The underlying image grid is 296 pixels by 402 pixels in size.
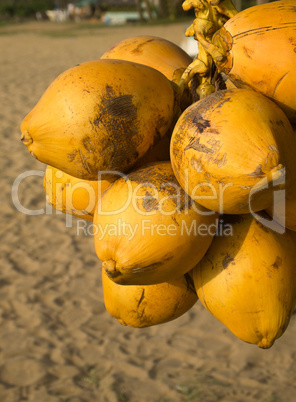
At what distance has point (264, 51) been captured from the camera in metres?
1.06

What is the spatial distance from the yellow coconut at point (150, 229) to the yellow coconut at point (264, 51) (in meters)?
0.27

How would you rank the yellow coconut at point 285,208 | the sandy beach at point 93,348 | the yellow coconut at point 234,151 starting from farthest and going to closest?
the sandy beach at point 93,348, the yellow coconut at point 285,208, the yellow coconut at point 234,151

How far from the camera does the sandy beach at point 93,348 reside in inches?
150

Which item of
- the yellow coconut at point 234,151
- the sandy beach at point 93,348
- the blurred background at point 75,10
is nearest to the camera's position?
the yellow coconut at point 234,151

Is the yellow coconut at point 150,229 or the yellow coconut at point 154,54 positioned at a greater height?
the yellow coconut at point 154,54

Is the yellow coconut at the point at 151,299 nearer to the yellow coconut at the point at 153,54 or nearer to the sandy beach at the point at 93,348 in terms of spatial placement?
the yellow coconut at the point at 153,54

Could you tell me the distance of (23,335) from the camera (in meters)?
4.37

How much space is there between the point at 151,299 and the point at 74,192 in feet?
1.12

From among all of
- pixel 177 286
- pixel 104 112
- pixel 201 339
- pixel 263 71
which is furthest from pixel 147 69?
pixel 201 339

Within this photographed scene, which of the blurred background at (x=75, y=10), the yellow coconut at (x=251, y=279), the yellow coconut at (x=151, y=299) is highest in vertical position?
the yellow coconut at (x=251, y=279)

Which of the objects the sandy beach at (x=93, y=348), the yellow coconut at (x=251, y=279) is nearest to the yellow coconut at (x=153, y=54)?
the yellow coconut at (x=251, y=279)

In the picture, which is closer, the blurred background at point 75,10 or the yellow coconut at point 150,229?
the yellow coconut at point 150,229

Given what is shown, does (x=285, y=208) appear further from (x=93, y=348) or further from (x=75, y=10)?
(x=75, y=10)

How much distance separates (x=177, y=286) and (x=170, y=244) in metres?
0.24
